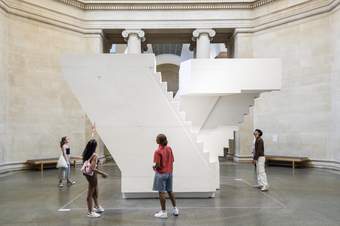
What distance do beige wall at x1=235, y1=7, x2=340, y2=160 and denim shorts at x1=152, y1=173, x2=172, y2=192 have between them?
10.8 metres

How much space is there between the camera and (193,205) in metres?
8.35

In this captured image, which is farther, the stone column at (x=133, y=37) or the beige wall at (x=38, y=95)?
the stone column at (x=133, y=37)

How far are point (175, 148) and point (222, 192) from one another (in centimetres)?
220

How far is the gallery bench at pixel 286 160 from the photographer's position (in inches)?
635

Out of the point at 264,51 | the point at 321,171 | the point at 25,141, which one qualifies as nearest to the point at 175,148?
the point at 321,171

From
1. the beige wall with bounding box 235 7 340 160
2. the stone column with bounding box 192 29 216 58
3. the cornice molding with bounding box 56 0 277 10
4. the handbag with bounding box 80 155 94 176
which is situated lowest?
the handbag with bounding box 80 155 94 176

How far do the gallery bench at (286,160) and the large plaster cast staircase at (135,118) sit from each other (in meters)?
8.42

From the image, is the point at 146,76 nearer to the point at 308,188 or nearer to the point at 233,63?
the point at 233,63

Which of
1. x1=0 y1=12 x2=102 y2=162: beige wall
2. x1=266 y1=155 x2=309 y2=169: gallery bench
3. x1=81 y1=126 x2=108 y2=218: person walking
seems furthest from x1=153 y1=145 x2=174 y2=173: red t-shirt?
x1=266 y1=155 x2=309 y2=169: gallery bench

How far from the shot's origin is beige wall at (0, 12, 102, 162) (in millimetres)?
15695

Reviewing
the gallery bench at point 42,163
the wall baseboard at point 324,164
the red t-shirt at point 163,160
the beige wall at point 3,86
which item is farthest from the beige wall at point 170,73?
the red t-shirt at point 163,160

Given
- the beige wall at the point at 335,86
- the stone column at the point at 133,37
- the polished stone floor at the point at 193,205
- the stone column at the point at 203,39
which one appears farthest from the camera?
the stone column at the point at 203,39

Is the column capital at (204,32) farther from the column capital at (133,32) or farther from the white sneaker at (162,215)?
the white sneaker at (162,215)

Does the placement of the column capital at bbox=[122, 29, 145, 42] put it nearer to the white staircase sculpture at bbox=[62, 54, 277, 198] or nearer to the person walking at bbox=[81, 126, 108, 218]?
the white staircase sculpture at bbox=[62, 54, 277, 198]
